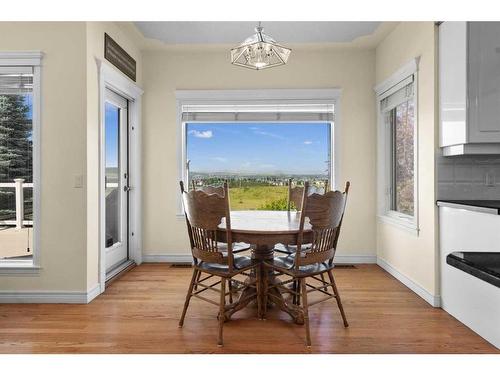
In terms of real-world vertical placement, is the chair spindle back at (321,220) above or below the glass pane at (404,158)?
below

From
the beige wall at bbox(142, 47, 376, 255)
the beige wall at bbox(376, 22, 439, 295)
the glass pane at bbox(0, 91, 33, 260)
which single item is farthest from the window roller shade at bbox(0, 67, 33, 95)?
the beige wall at bbox(376, 22, 439, 295)

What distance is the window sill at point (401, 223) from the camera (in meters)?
3.21

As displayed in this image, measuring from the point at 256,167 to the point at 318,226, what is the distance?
2.30 m

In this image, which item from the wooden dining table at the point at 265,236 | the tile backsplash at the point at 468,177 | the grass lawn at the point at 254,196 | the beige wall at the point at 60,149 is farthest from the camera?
the grass lawn at the point at 254,196

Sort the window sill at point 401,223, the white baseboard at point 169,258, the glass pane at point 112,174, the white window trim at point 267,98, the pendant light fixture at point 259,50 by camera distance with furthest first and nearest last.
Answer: the white baseboard at point 169,258 < the white window trim at point 267,98 < the glass pane at point 112,174 < the window sill at point 401,223 < the pendant light fixture at point 259,50

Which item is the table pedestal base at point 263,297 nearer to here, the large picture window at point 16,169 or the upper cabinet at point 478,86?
the upper cabinet at point 478,86

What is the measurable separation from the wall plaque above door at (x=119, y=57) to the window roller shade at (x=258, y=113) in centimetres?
74

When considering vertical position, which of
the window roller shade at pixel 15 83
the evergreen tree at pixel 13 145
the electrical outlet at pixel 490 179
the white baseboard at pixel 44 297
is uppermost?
the window roller shade at pixel 15 83

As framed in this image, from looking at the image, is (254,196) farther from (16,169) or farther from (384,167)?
(16,169)

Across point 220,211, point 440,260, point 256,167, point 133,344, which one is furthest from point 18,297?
point 440,260

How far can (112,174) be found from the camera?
150 inches

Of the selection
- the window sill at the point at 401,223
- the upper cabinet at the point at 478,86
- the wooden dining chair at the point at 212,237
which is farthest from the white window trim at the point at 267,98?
the wooden dining chair at the point at 212,237

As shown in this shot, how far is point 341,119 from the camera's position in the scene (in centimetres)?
425

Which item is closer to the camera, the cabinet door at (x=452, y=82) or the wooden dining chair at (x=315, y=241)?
the wooden dining chair at (x=315, y=241)
